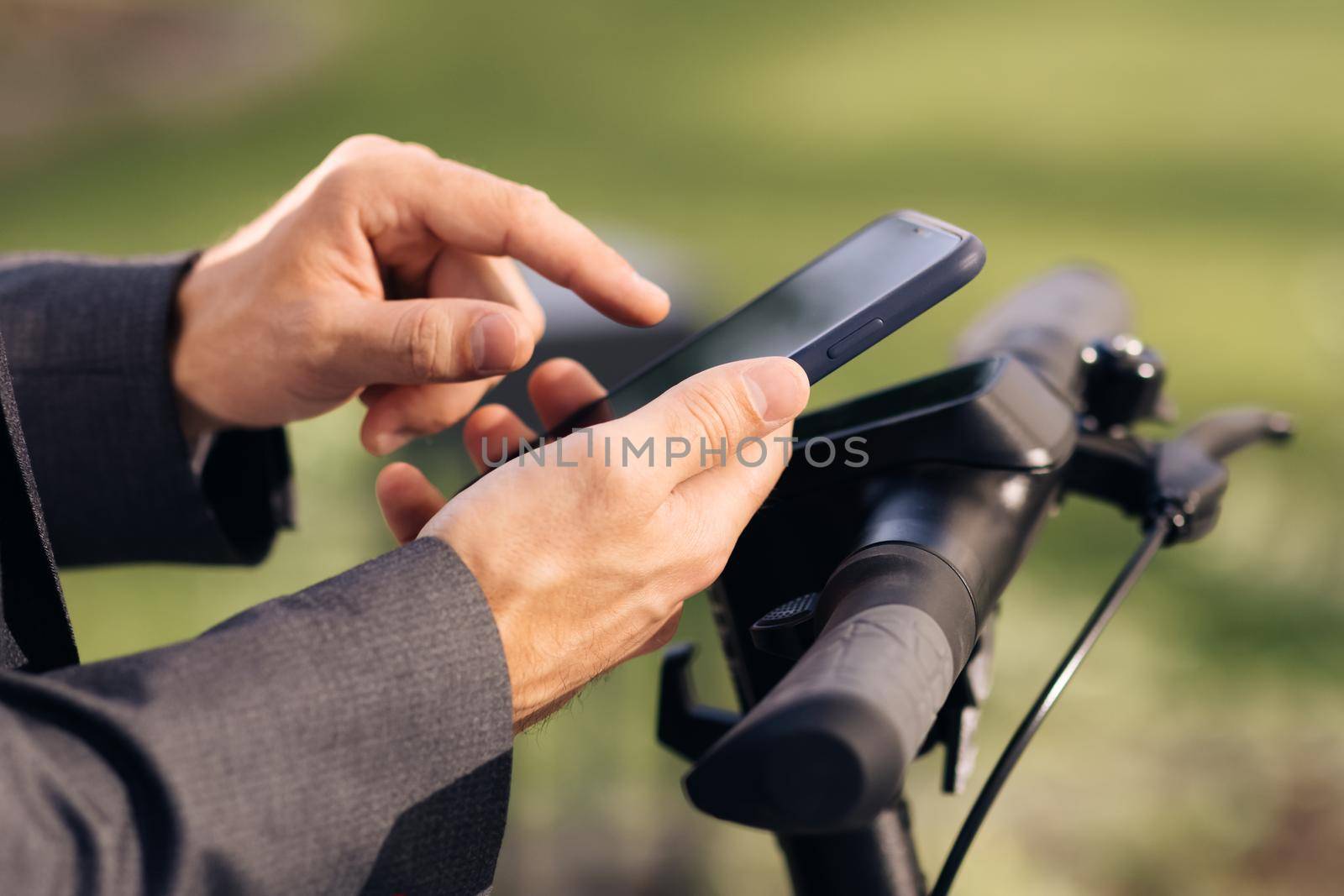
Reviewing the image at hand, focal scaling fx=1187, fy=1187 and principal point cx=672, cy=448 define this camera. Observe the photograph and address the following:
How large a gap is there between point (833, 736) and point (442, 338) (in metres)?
0.70

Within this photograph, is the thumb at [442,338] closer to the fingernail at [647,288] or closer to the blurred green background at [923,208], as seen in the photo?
the fingernail at [647,288]

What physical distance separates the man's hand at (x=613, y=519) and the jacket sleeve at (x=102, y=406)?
0.58m

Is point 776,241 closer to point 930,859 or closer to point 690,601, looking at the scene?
point 690,601

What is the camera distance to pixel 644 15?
6977mm

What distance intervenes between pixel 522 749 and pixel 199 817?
5.77ft

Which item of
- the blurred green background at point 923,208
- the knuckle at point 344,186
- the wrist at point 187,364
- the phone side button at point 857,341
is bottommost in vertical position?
the blurred green background at point 923,208

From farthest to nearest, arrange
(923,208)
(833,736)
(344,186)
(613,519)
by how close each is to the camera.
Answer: (923,208) → (344,186) → (613,519) → (833,736)

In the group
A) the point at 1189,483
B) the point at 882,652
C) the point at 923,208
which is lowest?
the point at 923,208

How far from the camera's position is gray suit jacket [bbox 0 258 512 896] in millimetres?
614

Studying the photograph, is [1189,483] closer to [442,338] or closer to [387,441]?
[442,338]

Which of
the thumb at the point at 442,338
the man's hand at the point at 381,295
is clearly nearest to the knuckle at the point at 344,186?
the man's hand at the point at 381,295

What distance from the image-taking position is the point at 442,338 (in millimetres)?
1104

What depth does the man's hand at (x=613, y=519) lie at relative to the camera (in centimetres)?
77

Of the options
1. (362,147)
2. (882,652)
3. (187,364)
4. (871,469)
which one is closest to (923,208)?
(362,147)
